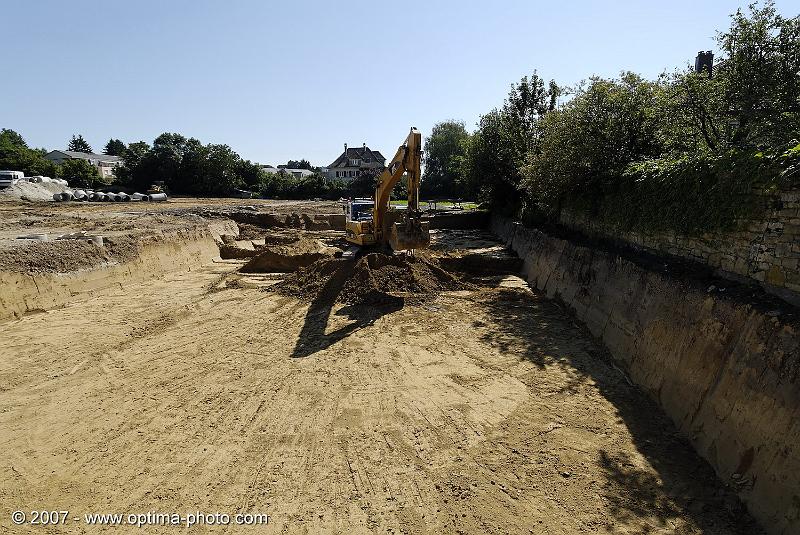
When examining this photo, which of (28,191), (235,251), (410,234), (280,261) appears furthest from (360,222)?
(28,191)

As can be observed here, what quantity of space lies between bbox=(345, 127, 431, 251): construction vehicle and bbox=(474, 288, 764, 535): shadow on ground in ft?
10.0

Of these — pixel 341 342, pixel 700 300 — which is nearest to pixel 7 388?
pixel 341 342

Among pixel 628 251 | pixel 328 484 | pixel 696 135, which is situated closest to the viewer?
pixel 328 484

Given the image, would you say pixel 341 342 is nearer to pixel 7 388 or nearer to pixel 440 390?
pixel 440 390

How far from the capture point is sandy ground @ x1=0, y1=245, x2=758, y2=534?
4898mm

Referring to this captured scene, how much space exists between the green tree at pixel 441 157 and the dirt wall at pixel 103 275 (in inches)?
1556

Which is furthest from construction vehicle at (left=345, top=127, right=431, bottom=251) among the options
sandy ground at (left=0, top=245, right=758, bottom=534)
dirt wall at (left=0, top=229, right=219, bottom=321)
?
dirt wall at (left=0, top=229, right=219, bottom=321)

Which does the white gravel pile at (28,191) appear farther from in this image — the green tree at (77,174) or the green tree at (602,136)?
the green tree at (602,136)

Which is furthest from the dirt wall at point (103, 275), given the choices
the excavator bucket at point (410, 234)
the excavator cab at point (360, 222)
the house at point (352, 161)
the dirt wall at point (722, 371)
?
the house at point (352, 161)

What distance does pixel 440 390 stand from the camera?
304 inches

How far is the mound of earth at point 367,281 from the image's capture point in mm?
12672

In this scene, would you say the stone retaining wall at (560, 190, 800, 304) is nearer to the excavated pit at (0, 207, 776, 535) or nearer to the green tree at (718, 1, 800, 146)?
the excavated pit at (0, 207, 776, 535)

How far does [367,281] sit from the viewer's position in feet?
42.3

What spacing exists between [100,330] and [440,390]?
8.54 meters
